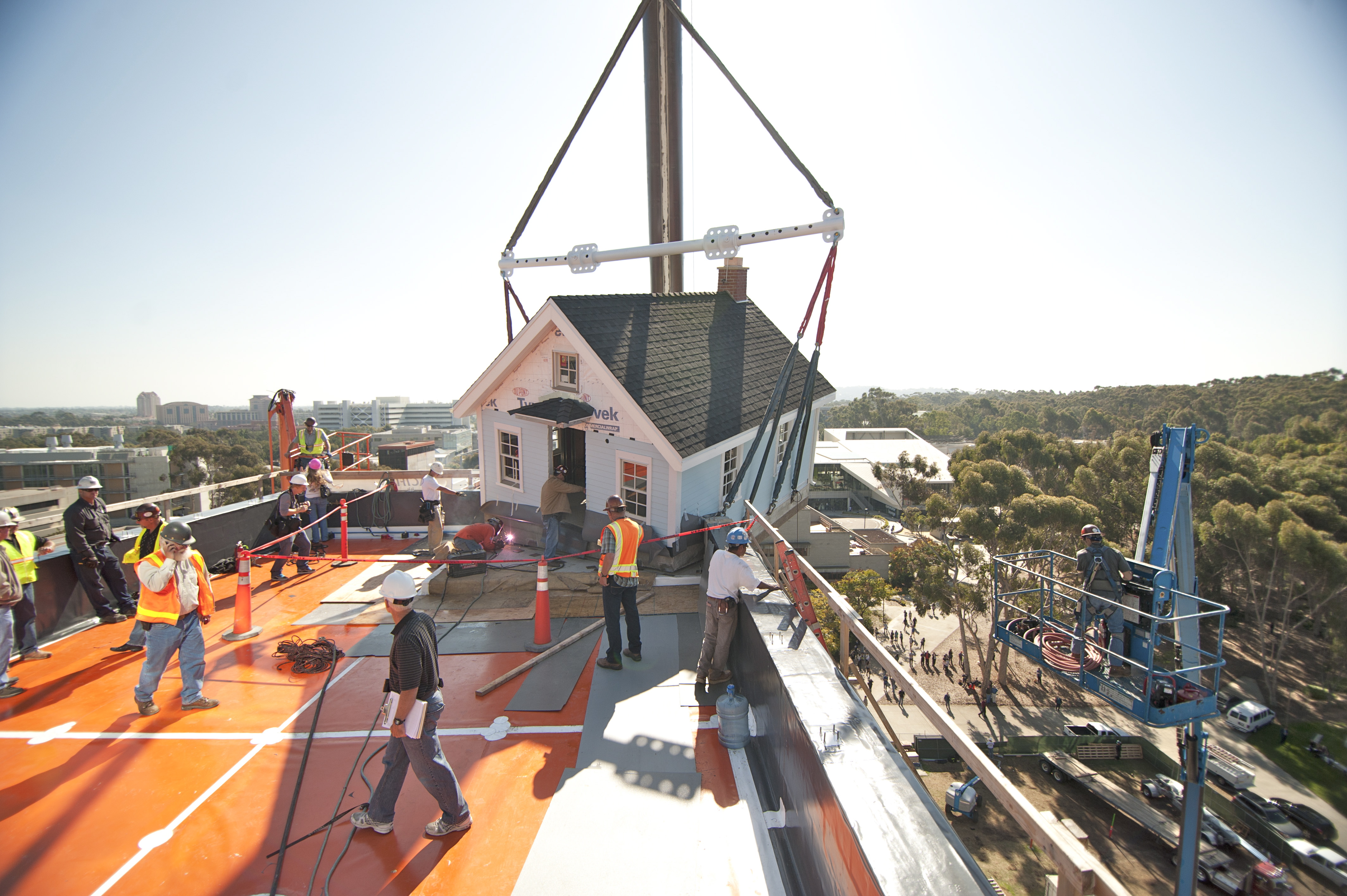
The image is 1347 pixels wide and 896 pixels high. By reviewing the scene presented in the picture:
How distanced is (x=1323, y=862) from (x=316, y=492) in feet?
124

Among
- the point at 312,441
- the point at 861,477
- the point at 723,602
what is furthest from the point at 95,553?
the point at 861,477

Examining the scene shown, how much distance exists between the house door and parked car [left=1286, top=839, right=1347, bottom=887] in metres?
32.2

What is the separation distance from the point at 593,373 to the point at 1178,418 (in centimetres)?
9687

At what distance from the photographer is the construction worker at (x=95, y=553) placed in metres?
8.27

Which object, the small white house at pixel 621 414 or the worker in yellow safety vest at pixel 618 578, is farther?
the small white house at pixel 621 414

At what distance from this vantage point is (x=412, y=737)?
4281 millimetres

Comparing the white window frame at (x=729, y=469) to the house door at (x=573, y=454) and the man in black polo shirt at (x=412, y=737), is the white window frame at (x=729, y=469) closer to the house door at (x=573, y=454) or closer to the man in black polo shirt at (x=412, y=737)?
the house door at (x=573, y=454)

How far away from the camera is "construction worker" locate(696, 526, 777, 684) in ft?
20.2

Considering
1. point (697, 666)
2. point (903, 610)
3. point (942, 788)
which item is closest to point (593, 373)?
point (697, 666)

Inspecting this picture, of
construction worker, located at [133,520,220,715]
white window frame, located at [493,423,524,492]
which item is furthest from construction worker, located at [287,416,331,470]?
construction worker, located at [133,520,220,715]

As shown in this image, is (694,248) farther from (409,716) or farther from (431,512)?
(409,716)

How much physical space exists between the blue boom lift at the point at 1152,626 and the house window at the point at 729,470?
5848 millimetres

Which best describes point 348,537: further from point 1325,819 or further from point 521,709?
point 1325,819

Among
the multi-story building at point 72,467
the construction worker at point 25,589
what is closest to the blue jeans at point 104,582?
the construction worker at point 25,589
